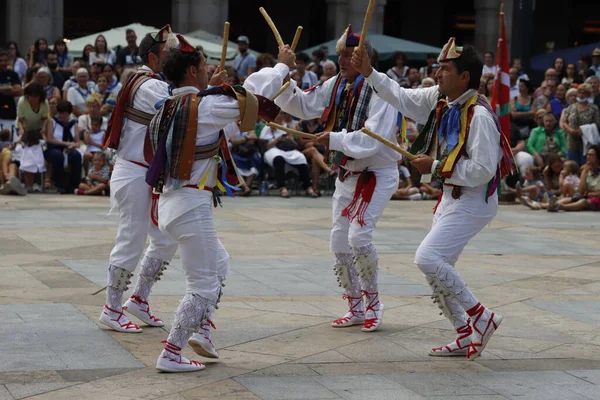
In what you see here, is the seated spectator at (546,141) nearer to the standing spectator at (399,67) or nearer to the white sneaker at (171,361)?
the standing spectator at (399,67)

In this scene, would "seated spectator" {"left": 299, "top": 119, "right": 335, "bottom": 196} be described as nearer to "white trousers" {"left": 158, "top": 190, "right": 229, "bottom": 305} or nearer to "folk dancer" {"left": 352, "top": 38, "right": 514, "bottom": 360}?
"folk dancer" {"left": 352, "top": 38, "right": 514, "bottom": 360}

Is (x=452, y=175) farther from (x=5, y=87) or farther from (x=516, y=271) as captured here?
(x=5, y=87)

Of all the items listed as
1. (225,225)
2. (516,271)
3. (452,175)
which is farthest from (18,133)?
(452,175)

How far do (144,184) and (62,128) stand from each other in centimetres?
1120

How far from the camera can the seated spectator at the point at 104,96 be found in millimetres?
18922

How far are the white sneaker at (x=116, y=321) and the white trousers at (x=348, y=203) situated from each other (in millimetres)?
1570

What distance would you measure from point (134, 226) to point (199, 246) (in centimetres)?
128

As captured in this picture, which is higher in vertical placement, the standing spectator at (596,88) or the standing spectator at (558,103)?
the standing spectator at (596,88)

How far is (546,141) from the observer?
1950cm

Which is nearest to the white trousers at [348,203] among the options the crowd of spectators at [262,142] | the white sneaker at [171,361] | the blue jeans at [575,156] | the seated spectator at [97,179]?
the white sneaker at [171,361]

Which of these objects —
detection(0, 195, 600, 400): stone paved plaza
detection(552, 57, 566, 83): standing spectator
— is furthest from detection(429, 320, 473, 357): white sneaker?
detection(552, 57, 566, 83): standing spectator

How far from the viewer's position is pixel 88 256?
1125 centimetres

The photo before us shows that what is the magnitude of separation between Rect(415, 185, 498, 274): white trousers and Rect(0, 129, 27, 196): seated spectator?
11.4 m

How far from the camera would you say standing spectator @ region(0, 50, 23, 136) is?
1906 cm
